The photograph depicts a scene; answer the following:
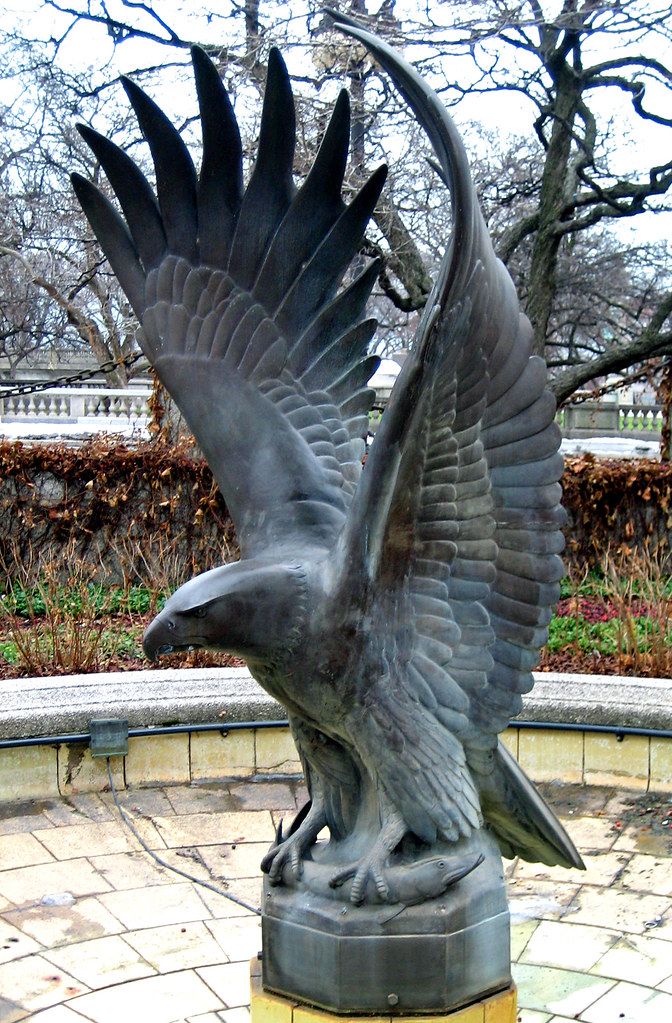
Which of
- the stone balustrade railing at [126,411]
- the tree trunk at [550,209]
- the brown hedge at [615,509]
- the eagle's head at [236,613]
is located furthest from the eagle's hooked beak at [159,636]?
the stone balustrade railing at [126,411]

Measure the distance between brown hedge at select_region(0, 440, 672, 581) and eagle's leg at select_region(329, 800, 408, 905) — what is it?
5525 mm

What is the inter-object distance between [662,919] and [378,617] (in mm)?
1774

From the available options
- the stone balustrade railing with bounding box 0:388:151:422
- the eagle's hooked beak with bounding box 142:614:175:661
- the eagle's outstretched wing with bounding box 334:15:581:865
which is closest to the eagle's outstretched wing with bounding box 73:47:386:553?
the eagle's outstretched wing with bounding box 334:15:581:865

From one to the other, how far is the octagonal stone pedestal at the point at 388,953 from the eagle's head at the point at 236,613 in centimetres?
73

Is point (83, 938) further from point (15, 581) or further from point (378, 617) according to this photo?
point (15, 581)

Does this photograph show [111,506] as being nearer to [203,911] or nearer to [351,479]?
[203,911]

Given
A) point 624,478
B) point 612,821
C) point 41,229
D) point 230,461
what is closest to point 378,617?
point 230,461

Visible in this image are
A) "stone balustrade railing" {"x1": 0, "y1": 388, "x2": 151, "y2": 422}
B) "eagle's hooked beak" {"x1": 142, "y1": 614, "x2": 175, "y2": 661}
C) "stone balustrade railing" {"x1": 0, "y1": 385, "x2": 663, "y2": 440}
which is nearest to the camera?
"eagle's hooked beak" {"x1": 142, "y1": 614, "x2": 175, "y2": 661}

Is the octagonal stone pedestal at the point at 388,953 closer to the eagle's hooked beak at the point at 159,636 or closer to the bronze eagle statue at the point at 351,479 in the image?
the bronze eagle statue at the point at 351,479

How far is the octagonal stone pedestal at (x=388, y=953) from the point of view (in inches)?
112

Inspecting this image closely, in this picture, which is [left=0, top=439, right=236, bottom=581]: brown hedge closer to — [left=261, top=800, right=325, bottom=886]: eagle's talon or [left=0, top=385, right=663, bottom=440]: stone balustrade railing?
[left=0, top=385, right=663, bottom=440]: stone balustrade railing

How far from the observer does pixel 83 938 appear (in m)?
3.67

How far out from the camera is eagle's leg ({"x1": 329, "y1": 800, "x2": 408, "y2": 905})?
2.83m

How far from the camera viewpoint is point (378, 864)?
9.36 feet
